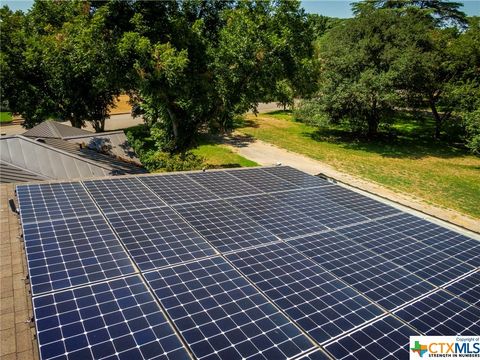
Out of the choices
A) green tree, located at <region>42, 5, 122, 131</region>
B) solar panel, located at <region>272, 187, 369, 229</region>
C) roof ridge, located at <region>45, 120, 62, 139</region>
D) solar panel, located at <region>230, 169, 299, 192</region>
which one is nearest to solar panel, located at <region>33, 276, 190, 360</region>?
solar panel, located at <region>272, 187, 369, 229</region>

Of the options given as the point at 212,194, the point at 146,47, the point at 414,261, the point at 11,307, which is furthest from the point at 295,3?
the point at 11,307

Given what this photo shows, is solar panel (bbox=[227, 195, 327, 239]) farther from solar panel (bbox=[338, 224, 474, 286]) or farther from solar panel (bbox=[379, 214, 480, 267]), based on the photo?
solar panel (bbox=[379, 214, 480, 267])

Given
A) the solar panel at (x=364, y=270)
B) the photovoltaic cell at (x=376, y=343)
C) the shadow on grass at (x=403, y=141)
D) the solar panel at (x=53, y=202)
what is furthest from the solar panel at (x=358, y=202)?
the shadow on grass at (x=403, y=141)

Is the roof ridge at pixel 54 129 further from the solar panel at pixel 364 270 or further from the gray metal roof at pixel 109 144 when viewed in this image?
the solar panel at pixel 364 270

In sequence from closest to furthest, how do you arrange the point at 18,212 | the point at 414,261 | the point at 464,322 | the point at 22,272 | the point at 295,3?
1. the point at 464,322
2. the point at 22,272
3. the point at 414,261
4. the point at 18,212
5. the point at 295,3

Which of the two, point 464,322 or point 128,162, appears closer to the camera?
point 464,322

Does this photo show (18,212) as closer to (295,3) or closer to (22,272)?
(22,272)
